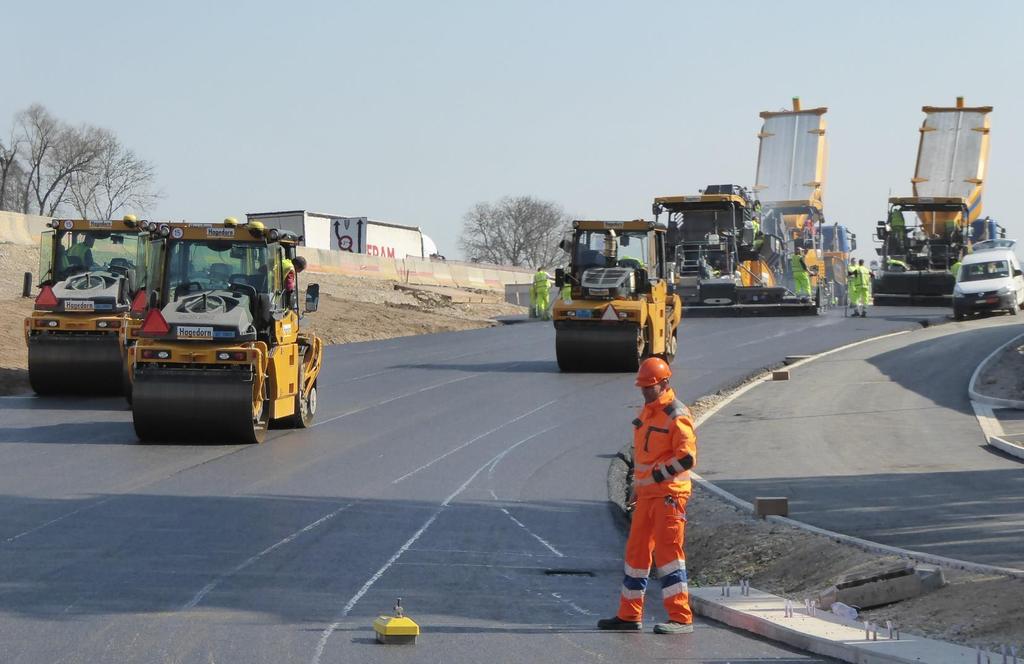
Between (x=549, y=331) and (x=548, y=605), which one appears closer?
(x=548, y=605)

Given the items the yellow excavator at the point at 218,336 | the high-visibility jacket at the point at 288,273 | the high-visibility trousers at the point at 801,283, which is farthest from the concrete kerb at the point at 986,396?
the high-visibility trousers at the point at 801,283

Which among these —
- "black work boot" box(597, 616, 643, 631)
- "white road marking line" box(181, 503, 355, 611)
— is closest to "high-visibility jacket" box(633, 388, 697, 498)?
"black work boot" box(597, 616, 643, 631)

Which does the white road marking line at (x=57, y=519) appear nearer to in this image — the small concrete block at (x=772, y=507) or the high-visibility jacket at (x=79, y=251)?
the small concrete block at (x=772, y=507)

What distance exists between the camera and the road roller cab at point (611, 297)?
2550cm

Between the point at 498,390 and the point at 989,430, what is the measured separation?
863cm

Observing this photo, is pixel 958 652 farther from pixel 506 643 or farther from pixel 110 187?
pixel 110 187

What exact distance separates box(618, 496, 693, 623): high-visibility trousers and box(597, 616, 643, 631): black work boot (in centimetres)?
2

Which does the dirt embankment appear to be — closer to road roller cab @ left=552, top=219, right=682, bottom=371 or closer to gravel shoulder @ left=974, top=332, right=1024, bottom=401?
road roller cab @ left=552, top=219, right=682, bottom=371

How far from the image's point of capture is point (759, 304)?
1487 inches

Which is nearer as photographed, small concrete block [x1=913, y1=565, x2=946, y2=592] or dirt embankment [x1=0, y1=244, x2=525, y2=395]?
small concrete block [x1=913, y1=565, x2=946, y2=592]

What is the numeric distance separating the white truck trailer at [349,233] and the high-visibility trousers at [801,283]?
24459 millimetres

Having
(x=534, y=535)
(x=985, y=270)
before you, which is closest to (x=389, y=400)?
(x=534, y=535)

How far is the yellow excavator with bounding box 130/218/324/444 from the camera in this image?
1645cm

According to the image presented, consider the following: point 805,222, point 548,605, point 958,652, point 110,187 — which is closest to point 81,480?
point 548,605
